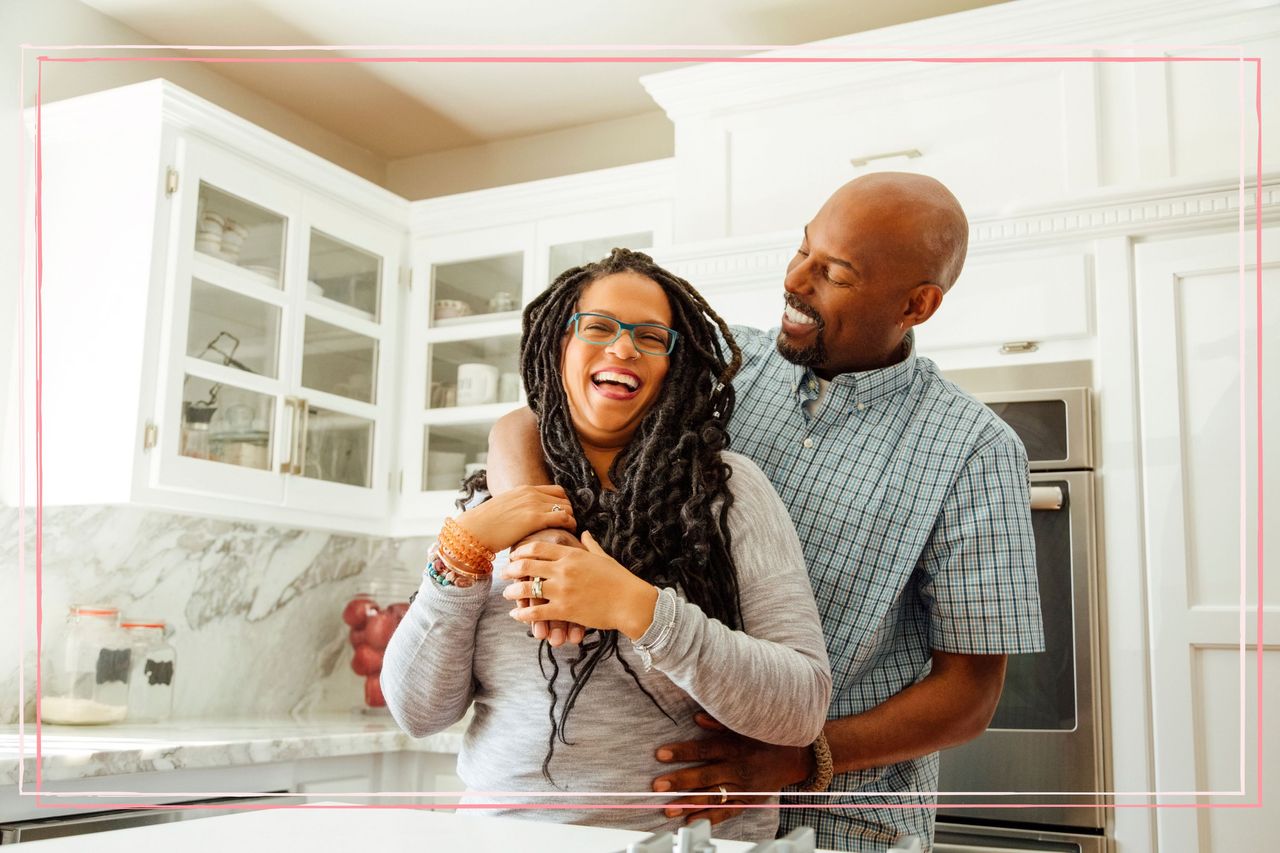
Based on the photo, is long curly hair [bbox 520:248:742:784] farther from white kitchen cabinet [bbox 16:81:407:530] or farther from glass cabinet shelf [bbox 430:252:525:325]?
white kitchen cabinet [bbox 16:81:407:530]

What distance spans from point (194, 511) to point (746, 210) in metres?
1.06

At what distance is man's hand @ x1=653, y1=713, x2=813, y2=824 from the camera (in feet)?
1.74

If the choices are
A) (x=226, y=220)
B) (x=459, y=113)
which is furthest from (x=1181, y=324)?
(x=226, y=220)

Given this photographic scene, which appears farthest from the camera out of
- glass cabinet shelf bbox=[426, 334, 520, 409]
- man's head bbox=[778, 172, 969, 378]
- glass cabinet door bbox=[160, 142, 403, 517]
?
glass cabinet door bbox=[160, 142, 403, 517]

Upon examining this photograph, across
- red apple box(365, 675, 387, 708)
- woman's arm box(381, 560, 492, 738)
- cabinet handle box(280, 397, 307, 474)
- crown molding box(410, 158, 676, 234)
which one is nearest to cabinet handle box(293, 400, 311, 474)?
cabinet handle box(280, 397, 307, 474)

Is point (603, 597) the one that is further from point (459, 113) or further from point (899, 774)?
point (459, 113)

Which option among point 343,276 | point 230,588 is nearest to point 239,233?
point 343,276

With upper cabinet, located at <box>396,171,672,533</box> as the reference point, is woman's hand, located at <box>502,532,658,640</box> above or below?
below

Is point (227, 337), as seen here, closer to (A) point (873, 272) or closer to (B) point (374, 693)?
(B) point (374, 693)

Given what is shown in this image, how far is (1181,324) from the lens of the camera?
698mm

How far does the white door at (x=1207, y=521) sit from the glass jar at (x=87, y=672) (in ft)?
3.68

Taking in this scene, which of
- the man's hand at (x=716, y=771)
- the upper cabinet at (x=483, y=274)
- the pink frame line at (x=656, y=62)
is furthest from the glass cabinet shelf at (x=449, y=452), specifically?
the man's hand at (x=716, y=771)

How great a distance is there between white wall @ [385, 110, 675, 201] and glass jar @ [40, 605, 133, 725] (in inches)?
31.2

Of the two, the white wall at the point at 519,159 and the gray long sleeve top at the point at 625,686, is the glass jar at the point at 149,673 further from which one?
the gray long sleeve top at the point at 625,686
